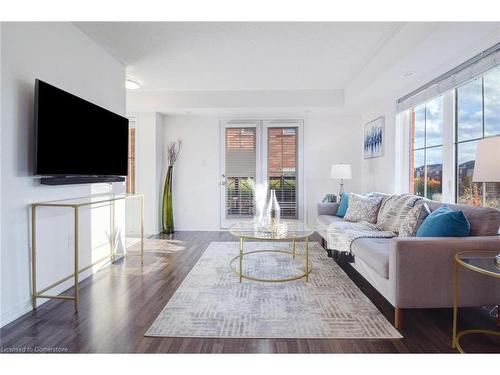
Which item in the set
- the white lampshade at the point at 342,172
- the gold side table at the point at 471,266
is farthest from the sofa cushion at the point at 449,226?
the white lampshade at the point at 342,172

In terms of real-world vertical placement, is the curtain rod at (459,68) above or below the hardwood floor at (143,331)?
above

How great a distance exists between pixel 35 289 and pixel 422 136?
170 inches

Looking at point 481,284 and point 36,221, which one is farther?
point 36,221

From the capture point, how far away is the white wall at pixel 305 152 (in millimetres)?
5383

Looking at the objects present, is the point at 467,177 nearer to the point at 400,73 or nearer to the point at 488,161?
the point at 400,73

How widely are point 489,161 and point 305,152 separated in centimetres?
380

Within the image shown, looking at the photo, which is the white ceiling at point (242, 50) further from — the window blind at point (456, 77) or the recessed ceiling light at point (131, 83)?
the window blind at point (456, 77)

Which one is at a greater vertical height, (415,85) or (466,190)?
(415,85)

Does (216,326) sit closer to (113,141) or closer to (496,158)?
(496,158)

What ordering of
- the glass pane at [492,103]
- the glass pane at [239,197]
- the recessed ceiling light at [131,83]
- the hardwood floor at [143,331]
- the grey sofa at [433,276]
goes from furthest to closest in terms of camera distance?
the glass pane at [239,197]
the recessed ceiling light at [131,83]
the glass pane at [492,103]
the grey sofa at [433,276]
the hardwood floor at [143,331]

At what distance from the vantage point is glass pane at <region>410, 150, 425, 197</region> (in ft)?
Answer: 11.9

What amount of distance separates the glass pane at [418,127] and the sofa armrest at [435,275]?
2.08 m

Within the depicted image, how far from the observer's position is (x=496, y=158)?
→ 63.3 inches

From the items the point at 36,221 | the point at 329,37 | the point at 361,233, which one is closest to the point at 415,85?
the point at 329,37
